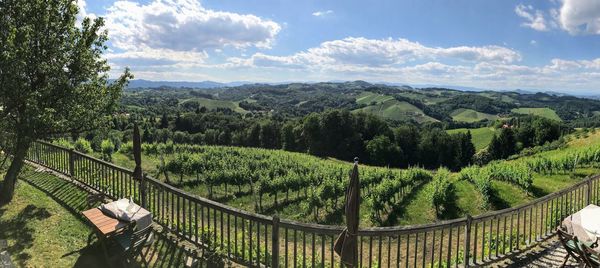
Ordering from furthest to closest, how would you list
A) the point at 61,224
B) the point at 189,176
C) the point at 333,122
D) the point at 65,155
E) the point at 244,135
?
the point at 244,135 → the point at 333,122 → the point at 189,176 → the point at 65,155 → the point at 61,224

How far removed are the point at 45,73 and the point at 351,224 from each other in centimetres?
861

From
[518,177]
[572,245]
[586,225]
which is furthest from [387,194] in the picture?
[572,245]

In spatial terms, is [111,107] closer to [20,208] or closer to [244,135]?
[20,208]

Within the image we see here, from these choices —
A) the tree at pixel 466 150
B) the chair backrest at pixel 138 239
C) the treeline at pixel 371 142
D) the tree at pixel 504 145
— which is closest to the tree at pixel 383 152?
the treeline at pixel 371 142

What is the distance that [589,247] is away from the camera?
19.9 ft

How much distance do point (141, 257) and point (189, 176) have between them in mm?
19896

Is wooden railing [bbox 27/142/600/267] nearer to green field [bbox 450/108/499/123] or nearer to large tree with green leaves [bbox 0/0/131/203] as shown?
large tree with green leaves [bbox 0/0/131/203]

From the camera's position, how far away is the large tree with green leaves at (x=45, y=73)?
7984mm

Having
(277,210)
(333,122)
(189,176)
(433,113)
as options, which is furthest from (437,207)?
(433,113)

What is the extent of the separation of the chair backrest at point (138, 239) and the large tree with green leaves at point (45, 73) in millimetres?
3868

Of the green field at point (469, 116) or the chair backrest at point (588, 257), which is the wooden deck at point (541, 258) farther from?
the green field at point (469, 116)

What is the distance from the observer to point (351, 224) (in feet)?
15.7

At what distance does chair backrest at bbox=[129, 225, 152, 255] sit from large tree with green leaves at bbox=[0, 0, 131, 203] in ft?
12.7

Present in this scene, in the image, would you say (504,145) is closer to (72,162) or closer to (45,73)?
(72,162)
